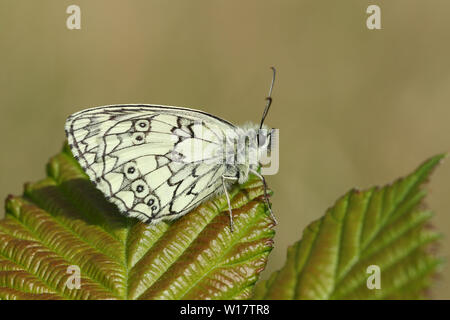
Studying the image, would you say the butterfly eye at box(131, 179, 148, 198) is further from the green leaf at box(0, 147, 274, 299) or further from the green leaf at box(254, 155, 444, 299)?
the green leaf at box(254, 155, 444, 299)

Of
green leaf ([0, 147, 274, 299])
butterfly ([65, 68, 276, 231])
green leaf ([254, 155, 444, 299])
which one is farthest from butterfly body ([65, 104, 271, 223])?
green leaf ([254, 155, 444, 299])

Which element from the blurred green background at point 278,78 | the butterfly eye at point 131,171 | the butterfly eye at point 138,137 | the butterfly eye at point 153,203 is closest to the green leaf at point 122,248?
the butterfly eye at point 153,203

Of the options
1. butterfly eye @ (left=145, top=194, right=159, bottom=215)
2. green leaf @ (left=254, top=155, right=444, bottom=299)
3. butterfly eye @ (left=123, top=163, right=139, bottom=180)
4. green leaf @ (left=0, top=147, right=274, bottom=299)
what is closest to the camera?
green leaf @ (left=254, top=155, right=444, bottom=299)

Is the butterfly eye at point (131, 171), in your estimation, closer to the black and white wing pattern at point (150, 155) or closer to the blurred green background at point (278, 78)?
the black and white wing pattern at point (150, 155)

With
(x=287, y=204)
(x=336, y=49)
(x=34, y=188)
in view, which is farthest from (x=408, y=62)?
(x=34, y=188)

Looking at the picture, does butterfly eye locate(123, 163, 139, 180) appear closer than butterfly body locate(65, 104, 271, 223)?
No

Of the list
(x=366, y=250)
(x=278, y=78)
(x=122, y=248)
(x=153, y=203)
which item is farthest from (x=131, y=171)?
(x=278, y=78)

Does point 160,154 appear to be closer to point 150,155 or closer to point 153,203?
point 150,155
